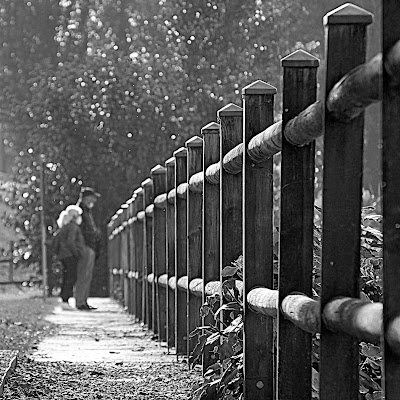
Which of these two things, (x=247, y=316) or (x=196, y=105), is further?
(x=196, y=105)

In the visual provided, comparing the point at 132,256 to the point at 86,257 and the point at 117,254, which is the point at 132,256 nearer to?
the point at 86,257

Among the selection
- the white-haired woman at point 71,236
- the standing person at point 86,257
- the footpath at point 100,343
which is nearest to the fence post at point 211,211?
the footpath at point 100,343

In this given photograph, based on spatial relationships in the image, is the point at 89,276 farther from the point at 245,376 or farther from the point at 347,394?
the point at 347,394

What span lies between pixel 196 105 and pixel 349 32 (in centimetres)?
2191

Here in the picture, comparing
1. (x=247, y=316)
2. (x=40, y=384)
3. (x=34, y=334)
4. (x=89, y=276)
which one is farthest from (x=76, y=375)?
(x=89, y=276)

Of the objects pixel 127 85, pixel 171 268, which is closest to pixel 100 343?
pixel 171 268

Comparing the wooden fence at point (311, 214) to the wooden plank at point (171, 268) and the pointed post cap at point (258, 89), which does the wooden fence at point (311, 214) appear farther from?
the wooden plank at point (171, 268)

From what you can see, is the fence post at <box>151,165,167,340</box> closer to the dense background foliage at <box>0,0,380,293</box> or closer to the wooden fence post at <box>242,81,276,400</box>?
the wooden fence post at <box>242,81,276,400</box>

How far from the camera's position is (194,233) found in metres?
A: 7.05

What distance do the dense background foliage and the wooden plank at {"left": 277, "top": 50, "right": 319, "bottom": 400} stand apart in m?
19.1

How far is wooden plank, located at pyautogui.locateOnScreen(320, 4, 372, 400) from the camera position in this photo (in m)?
3.02

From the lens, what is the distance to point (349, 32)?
303 centimetres

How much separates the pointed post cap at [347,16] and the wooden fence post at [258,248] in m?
1.45

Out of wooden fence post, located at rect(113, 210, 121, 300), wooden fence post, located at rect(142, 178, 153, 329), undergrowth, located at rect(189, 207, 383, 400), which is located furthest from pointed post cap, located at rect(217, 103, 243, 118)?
wooden fence post, located at rect(113, 210, 121, 300)
